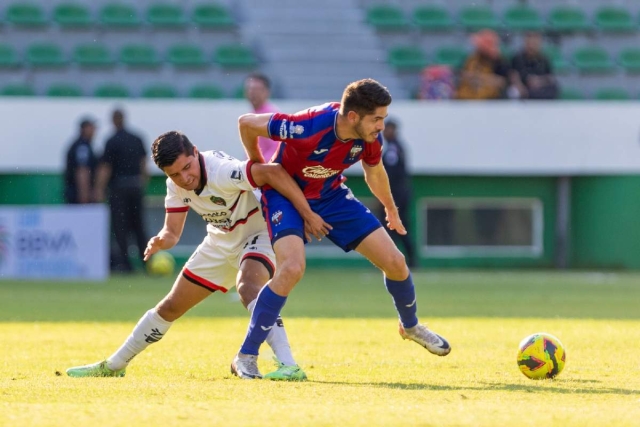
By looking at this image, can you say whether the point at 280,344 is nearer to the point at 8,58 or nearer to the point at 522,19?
the point at 8,58

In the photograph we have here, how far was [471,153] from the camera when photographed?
19.0 metres

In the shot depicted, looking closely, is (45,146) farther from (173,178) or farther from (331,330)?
(173,178)

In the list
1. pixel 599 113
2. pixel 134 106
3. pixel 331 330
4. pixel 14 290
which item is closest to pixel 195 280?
pixel 331 330

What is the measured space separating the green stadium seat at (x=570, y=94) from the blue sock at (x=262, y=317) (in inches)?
577

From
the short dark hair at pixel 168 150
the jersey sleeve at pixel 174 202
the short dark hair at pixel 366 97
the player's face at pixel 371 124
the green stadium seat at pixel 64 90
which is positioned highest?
the short dark hair at pixel 366 97

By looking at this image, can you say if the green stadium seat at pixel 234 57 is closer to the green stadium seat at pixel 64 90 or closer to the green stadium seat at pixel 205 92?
the green stadium seat at pixel 205 92

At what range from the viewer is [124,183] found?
16984mm

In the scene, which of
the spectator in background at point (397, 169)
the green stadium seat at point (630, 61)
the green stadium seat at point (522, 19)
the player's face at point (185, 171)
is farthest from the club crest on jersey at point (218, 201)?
the green stadium seat at point (630, 61)

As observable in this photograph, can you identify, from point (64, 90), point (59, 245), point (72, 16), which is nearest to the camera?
point (59, 245)

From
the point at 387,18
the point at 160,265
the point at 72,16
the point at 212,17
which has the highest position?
the point at 72,16

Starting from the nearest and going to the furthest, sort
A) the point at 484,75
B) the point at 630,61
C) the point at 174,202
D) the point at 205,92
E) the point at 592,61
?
the point at 174,202 < the point at 484,75 < the point at 205,92 < the point at 592,61 < the point at 630,61

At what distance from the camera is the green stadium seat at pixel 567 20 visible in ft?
71.2

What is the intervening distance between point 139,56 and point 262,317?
1424cm

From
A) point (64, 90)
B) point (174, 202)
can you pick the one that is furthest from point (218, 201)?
point (64, 90)
